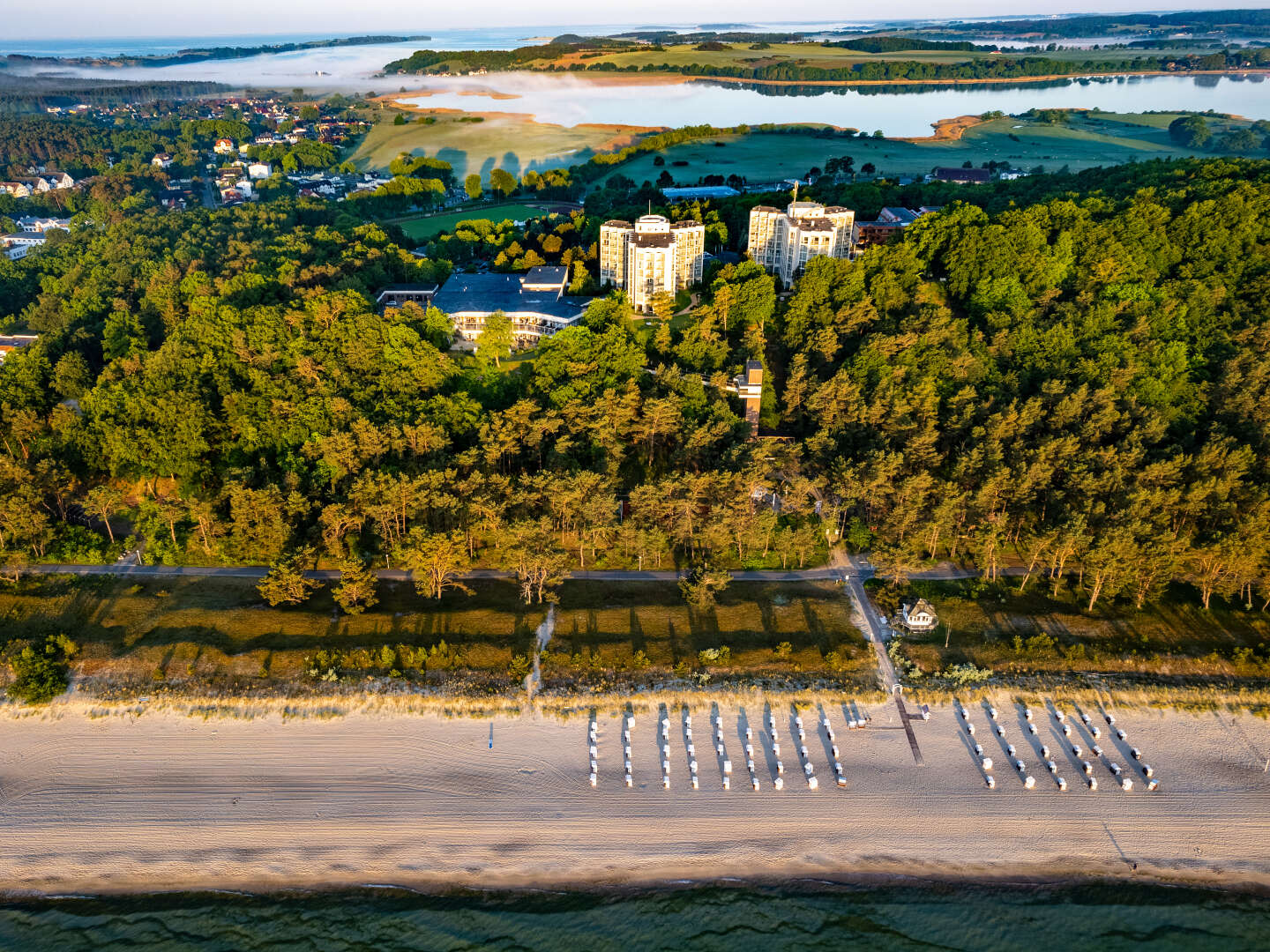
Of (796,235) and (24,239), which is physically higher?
(796,235)

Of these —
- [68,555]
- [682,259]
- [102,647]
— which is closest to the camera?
[102,647]

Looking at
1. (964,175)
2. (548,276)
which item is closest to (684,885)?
(548,276)

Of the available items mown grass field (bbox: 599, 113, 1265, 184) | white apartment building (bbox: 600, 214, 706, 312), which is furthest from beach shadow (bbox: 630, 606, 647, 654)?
mown grass field (bbox: 599, 113, 1265, 184)

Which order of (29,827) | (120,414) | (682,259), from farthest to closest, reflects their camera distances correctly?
(682,259) < (120,414) < (29,827)

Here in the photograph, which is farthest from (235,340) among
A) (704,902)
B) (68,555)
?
(704,902)

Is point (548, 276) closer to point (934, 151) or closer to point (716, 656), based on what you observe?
point (716, 656)

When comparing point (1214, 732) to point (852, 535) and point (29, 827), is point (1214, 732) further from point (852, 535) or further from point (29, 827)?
point (29, 827)

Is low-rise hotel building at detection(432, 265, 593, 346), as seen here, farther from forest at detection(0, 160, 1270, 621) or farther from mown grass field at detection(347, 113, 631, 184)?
mown grass field at detection(347, 113, 631, 184)

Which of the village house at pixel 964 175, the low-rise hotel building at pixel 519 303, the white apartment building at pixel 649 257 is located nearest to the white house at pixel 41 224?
the low-rise hotel building at pixel 519 303
